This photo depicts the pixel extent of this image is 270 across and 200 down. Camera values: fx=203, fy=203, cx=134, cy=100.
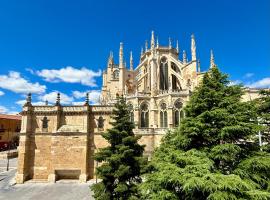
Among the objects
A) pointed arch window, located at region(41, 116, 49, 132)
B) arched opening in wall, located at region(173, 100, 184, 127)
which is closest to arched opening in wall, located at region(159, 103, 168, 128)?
arched opening in wall, located at region(173, 100, 184, 127)

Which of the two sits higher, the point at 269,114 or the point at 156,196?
the point at 269,114

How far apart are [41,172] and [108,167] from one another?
57.3 feet

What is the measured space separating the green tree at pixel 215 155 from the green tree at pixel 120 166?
4.21m

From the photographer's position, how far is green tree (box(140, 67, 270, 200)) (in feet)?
24.1

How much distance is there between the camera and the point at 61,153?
26.9 m

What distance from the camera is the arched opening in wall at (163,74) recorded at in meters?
47.0

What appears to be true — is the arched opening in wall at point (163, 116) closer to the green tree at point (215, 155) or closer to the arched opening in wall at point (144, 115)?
the arched opening in wall at point (144, 115)

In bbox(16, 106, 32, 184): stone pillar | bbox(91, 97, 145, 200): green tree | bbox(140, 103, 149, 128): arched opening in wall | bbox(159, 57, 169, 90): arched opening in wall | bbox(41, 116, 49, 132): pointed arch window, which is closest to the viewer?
bbox(91, 97, 145, 200): green tree

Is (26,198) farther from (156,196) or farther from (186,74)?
(186,74)

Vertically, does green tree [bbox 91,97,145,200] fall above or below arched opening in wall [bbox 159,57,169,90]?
below

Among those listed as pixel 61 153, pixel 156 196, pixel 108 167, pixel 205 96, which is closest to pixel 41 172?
pixel 61 153

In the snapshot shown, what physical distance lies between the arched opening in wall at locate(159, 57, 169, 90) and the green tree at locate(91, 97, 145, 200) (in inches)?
1291

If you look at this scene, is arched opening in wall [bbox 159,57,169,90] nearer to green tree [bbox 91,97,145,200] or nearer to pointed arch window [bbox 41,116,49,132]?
pointed arch window [bbox 41,116,49,132]

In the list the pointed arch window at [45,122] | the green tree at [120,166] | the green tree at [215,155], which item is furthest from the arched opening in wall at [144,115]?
the green tree at [215,155]
